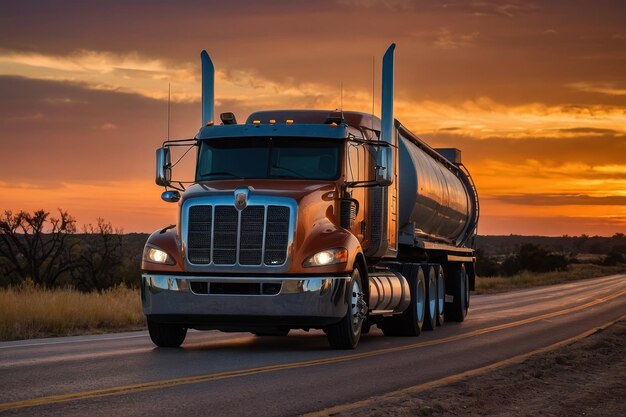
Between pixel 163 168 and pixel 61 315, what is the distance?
574 cm

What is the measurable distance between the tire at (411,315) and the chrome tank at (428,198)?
81cm

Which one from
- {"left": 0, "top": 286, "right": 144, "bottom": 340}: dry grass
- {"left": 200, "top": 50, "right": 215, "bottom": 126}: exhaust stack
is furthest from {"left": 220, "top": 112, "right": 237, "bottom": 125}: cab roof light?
{"left": 0, "top": 286, "right": 144, "bottom": 340}: dry grass

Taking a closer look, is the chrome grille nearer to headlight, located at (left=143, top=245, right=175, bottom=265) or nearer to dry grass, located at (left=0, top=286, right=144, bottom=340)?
headlight, located at (left=143, top=245, right=175, bottom=265)

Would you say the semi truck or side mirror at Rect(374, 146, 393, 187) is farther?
side mirror at Rect(374, 146, 393, 187)

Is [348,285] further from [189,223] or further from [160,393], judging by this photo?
[160,393]

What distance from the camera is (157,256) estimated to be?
15.8 m

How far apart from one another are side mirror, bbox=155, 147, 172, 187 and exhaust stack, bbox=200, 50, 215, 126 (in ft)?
7.40

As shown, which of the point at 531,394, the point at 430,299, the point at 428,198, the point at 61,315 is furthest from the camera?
→ the point at 428,198

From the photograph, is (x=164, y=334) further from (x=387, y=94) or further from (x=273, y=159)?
(x=387, y=94)

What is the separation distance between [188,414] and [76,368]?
3906 mm

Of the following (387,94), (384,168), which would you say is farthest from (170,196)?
(387,94)

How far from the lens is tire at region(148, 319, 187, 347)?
53.0ft

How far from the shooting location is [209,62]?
19375 mm

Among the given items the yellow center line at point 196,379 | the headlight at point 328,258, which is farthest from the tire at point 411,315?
the headlight at point 328,258
